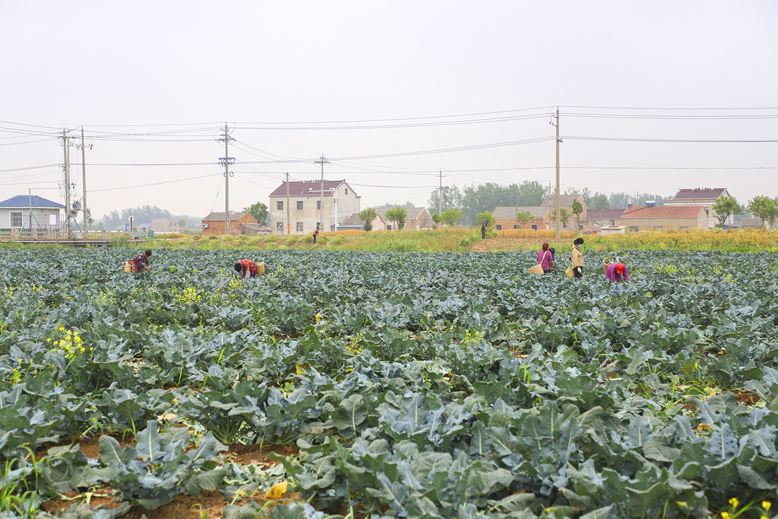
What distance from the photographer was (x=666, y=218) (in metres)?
69.6

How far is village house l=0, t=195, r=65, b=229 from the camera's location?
188 feet

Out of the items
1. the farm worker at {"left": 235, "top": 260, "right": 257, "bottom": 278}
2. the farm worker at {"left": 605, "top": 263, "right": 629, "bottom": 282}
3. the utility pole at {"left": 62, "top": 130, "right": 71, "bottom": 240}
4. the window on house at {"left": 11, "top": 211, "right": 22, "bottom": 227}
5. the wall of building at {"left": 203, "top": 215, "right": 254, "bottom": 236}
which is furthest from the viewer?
the wall of building at {"left": 203, "top": 215, "right": 254, "bottom": 236}

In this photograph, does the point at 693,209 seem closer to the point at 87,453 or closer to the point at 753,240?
the point at 753,240

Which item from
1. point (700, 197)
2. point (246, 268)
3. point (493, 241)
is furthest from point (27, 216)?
point (700, 197)

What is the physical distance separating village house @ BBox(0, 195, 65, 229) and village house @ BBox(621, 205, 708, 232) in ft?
231

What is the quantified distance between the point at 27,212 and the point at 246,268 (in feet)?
190

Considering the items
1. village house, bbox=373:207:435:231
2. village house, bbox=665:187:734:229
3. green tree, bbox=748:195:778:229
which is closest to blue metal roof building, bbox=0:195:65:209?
village house, bbox=373:207:435:231

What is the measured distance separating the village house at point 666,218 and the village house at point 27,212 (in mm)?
70549

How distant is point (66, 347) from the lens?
5199mm

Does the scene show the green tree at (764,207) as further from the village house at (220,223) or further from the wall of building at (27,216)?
the wall of building at (27,216)

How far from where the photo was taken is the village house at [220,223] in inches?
2674

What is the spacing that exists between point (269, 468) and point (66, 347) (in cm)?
304

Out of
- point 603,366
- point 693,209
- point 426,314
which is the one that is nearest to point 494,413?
point 603,366

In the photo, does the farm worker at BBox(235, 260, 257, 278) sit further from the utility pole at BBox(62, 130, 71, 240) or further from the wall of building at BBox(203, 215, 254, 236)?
the wall of building at BBox(203, 215, 254, 236)
